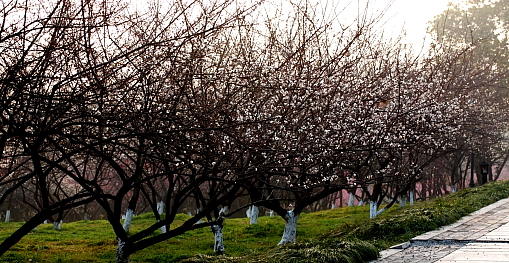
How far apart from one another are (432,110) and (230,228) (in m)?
8.95

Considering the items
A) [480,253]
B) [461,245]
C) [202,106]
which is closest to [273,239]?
[461,245]

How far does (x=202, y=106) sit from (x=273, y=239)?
11.2 meters

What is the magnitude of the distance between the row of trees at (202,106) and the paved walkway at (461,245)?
1.20 meters

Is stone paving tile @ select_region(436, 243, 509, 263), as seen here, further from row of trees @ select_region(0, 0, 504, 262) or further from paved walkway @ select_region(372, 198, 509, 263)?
row of trees @ select_region(0, 0, 504, 262)

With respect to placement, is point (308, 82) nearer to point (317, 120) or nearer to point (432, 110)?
point (317, 120)

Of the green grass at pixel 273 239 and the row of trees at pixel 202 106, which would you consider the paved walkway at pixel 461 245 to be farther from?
the row of trees at pixel 202 106

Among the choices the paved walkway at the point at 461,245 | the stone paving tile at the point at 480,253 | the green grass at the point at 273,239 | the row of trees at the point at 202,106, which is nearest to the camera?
the row of trees at the point at 202,106

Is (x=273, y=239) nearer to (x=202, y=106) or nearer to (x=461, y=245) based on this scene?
(x=461, y=245)

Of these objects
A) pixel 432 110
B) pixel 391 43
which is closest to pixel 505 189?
pixel 432 110

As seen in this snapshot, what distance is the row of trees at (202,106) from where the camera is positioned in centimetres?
610

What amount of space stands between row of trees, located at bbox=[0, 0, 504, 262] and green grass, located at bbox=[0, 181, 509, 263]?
87 centimetres

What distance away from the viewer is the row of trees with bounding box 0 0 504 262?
6102 mm

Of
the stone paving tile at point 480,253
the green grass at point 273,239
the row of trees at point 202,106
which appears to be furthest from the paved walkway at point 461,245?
the row of trees at point 202,106

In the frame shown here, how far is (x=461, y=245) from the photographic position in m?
8.73
